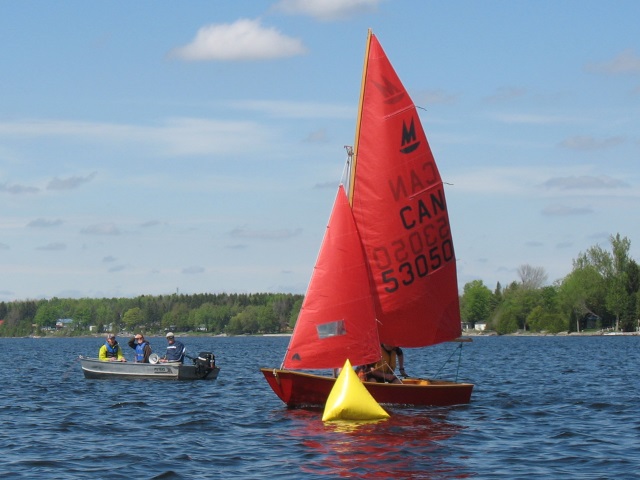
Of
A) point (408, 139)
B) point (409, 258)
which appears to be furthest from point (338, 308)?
point (408, 139)

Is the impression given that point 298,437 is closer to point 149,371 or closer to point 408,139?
point 408,139

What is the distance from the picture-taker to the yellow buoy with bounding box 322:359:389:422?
27875mm

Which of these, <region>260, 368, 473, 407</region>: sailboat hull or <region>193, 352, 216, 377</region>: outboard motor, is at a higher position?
<region>193, 352, 216, 377</region>: outboard motor

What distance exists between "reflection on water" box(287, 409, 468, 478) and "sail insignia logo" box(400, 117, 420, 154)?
24.7ft

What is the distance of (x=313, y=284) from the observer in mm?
29984

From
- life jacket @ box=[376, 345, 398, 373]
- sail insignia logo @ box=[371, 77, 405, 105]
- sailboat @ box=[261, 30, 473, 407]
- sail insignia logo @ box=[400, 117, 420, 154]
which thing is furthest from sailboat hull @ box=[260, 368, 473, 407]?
sail insignia logo @ box=[371, 77, 405, 105]

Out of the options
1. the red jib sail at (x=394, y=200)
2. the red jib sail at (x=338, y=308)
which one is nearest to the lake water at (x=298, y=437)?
the red jib sail at (x=338, y=308)

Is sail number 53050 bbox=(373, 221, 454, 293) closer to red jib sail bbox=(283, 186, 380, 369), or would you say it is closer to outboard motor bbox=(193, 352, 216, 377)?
red jib sail bbox=(283, 186, 380, 369)

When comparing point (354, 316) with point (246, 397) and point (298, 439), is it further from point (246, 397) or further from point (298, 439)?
point (246, 397)

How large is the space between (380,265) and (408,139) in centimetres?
374

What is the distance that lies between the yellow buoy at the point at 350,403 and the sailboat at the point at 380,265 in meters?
1.58

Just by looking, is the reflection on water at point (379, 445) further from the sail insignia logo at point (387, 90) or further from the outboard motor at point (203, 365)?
the outboard motor at point (203, 365)

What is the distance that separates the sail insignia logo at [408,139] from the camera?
102 ft

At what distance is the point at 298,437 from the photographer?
→ 84.4 feet
